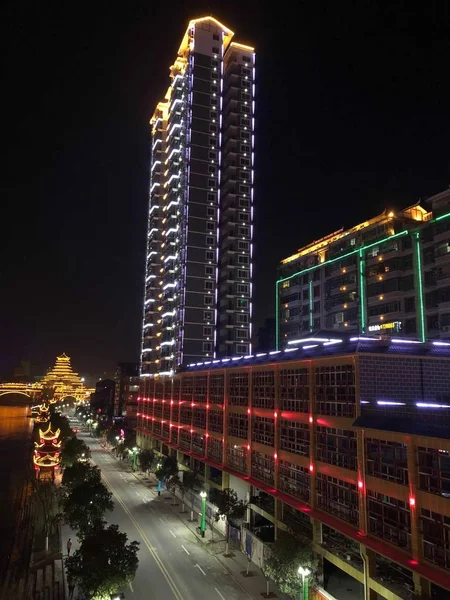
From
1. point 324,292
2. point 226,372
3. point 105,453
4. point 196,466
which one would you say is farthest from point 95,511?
point 105,453

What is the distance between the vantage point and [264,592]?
113 ft

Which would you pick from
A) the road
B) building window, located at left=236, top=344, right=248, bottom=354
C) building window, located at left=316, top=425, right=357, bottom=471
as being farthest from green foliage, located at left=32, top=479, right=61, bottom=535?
building window, located at left=236, top=344, right=248, bottom=354

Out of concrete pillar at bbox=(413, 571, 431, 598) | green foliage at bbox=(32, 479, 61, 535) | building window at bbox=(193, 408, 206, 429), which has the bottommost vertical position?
green foliage at bbox=(32, 479, 61, 535)

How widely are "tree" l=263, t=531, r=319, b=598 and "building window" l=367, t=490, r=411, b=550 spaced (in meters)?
5.88

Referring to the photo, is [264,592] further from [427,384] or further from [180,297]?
[180,297]

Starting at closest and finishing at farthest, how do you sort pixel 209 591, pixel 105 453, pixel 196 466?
pixel 209 591, pixel 196 466, pixel 105 453

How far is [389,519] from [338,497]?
562 cm

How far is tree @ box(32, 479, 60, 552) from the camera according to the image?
47.7 m

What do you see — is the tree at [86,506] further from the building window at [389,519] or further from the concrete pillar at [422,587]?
the concrete pillar at [422,587]

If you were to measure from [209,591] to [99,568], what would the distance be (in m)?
10.0

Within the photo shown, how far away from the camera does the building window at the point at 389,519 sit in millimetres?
26594

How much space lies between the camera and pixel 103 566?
95.5 ft

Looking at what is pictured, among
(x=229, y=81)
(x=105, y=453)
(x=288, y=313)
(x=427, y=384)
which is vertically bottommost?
(x=105, y=453)

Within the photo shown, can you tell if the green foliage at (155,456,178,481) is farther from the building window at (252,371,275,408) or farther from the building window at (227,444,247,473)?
the building window at (252,371,275,408)
